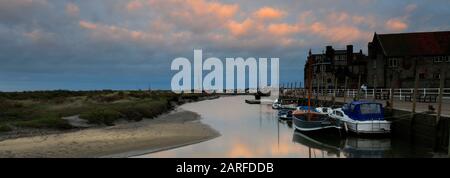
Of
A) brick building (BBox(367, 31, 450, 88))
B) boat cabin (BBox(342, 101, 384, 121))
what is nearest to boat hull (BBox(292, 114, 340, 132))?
boat cabin (BBox(342, 101, 384, 121))

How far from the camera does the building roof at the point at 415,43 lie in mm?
67750

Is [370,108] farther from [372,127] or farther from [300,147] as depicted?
[300,147]

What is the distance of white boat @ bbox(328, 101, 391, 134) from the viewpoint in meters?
27.8

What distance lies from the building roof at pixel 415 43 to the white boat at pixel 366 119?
143ft

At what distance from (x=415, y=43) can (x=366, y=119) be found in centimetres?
4864

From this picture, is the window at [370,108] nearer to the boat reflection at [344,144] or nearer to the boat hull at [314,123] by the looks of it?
the boat reflection at [344,144]

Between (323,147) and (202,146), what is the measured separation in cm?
837

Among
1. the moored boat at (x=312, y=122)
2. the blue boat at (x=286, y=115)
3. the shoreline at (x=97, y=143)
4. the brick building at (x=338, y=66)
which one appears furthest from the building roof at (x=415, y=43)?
the shoreline at (x=97, y=143)

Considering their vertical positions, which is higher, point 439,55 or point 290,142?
point 439,55

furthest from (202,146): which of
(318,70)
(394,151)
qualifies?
(318,70)

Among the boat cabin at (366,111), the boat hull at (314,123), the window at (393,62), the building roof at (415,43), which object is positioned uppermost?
the building roof at (415,43)
